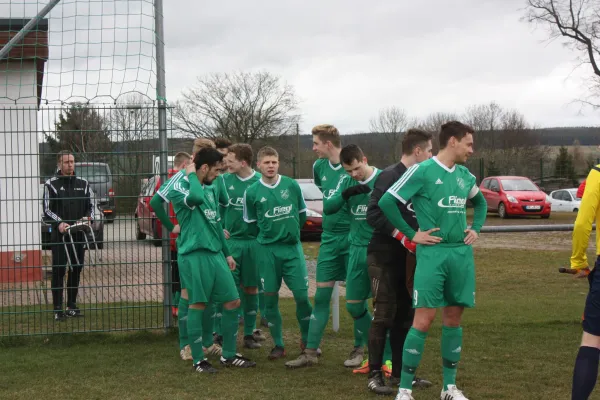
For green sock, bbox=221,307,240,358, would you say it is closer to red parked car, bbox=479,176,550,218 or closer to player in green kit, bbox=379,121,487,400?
player in green kit, bbox=379,121,487,400

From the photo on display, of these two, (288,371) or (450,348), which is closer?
(450,348)

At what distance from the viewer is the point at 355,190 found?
629 cm

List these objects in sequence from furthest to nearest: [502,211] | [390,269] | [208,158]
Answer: [502,211], [208,158], [390,269]

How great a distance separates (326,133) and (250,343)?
2424mm

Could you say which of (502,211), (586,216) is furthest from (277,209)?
(502,211)

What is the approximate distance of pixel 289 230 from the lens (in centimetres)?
703

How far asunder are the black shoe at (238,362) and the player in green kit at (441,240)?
5.93 feet

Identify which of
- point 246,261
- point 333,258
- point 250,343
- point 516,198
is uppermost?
point 333,258

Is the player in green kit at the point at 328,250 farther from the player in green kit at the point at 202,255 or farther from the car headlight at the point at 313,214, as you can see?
the car headlight at the point at 313,214

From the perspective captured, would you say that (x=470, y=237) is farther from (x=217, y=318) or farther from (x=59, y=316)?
(x=59, y=316)

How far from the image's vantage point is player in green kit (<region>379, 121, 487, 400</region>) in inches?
208

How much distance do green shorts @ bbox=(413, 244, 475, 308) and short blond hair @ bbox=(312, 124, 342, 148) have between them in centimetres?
187

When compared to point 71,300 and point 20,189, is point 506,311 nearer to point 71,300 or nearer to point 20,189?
point 71,300

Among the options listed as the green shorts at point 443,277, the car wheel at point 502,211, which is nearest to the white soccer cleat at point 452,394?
the green shorts at point 443,277
